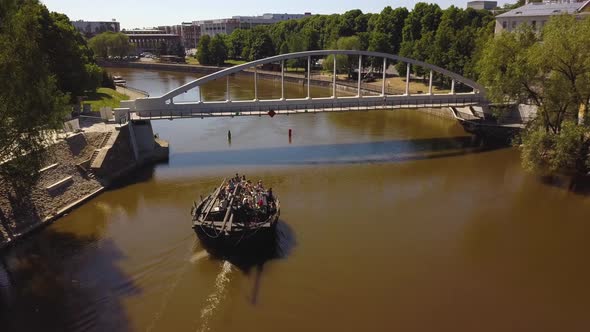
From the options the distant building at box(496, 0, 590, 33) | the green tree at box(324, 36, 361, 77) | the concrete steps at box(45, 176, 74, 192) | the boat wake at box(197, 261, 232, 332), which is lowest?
the boat wake at box(197, 261, 232, 332)

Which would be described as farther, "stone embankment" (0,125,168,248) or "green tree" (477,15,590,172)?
"green tree" (477,15,590,172)

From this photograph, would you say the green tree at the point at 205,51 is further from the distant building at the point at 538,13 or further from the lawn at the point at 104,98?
the distant building at the point at 538,13

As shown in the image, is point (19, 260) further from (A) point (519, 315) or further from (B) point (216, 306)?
(A) point (519, 315)

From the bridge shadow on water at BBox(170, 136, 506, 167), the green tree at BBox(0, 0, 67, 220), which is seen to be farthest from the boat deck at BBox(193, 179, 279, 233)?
the bridge shadow on water at BBox(170, 136, 506, 167)

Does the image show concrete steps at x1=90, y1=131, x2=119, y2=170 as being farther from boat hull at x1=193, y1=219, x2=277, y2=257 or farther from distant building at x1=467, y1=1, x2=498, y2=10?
distant building at x1=467, y1=1, x2=498, y2=10

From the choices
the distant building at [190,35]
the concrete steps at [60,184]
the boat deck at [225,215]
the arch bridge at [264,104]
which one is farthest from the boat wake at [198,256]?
the distant building at [190,35]

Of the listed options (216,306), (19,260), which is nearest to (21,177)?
(19,260)

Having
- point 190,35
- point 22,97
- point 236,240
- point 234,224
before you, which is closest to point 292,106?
point 234,224
